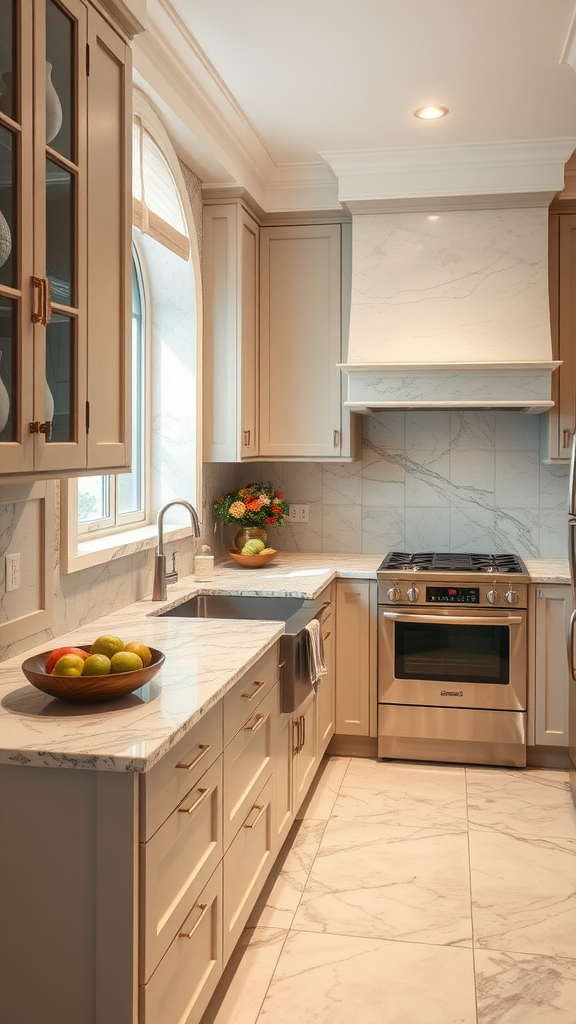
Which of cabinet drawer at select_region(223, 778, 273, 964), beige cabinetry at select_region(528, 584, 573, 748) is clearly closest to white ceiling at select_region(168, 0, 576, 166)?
beige cabinetry at select_region(528, 584, 573, 748)

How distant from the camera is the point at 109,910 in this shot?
1558 mm

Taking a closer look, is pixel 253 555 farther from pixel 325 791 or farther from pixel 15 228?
pixel 15 228

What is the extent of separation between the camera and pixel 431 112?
11.1 ft

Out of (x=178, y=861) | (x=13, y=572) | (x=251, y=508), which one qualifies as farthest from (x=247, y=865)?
(x=251, y=508)

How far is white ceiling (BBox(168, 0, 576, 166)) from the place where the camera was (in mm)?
2645

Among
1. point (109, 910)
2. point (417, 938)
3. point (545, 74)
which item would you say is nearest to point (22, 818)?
point (109, 910)

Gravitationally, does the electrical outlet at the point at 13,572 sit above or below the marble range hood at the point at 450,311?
below

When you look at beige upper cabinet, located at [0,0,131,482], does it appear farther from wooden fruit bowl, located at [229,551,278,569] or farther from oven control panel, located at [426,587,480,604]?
oven control panel, located at [426,587,480,604]

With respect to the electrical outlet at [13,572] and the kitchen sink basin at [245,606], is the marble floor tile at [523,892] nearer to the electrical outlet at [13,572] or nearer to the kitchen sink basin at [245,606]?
the kitchen sink basin at [245,606]

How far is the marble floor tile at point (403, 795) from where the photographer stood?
11.1 ft

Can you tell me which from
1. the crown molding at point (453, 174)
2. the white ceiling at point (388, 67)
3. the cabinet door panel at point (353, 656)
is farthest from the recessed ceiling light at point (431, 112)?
the cabinet door panel at point (353, 656)

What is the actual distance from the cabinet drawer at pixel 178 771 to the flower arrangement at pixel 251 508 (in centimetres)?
198

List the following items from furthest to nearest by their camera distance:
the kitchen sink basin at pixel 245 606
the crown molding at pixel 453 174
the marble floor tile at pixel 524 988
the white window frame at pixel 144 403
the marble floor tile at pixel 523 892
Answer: the crown molding at pixel 453 174
the white window frame at pixel 144 403
the kitchen sink basin at pixel 245 606
the marble floor tile at pixel 523 892
the marble floor tile at pixel 524 988

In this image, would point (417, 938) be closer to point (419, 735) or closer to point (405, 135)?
point (419, 735)
